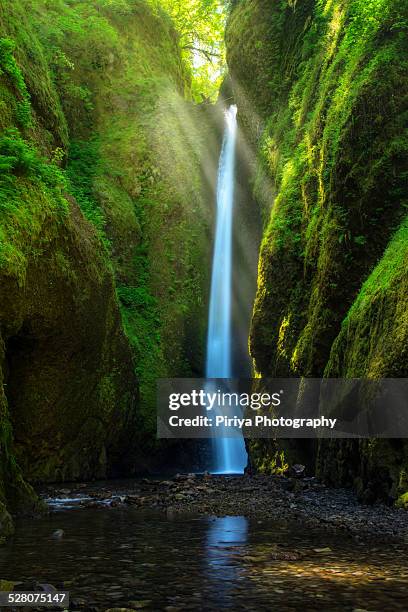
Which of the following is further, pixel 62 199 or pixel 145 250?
pixel 145 250

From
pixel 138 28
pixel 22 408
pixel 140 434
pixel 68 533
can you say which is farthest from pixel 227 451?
pixel 138 28

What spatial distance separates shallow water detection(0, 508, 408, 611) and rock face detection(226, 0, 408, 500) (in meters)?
3.00

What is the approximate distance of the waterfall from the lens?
79.4 feet

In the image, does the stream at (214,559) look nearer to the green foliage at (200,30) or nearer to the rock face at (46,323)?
the rock face at (46,323)

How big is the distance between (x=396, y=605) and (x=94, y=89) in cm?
2809

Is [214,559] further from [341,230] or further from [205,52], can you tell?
[205,52]

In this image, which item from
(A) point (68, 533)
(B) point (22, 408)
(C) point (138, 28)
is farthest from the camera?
(C) point (138, 28)

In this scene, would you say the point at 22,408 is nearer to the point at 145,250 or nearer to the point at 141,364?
the point at 141,364

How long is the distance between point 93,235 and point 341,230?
6.95 metres

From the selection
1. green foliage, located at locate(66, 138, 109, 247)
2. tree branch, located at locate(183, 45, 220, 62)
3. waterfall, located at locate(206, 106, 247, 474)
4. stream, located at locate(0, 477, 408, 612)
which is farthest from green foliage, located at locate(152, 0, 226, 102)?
stream, located at locate(0, 477, 408, 612)

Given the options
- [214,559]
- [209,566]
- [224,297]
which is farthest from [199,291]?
[209,566]

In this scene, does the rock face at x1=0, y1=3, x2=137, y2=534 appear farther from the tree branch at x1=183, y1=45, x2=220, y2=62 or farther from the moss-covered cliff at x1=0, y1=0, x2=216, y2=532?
the tree branch at x1=183, y1=45, x2=220, y2=62

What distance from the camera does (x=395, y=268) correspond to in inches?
458

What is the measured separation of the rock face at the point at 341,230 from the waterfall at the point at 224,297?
5465mm
